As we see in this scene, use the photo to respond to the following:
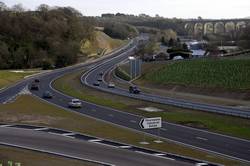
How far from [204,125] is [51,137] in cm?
1604

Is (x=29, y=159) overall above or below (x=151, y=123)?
below

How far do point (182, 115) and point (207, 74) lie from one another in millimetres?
39573

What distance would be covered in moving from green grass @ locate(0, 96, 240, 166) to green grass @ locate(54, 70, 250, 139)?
25.7 feet

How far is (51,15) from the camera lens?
6781 inches

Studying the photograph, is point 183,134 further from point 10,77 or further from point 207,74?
point 10,77

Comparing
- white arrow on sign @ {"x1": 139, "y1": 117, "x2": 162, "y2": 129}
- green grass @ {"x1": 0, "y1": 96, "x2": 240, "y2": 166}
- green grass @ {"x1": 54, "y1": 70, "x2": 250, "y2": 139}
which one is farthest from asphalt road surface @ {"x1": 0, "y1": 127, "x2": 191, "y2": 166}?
green grass @ {"x1": 54, "y1": 70, "x2": 250, "y2": 139}

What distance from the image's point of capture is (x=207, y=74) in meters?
100

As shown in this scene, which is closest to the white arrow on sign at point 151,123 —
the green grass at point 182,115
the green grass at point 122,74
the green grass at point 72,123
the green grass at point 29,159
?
the green grass at point 72,123

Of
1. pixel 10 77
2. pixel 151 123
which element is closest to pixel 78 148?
pixel 151 123

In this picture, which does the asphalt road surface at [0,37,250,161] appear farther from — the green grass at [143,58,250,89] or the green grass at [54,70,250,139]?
the green grass at [143,58,250,89]

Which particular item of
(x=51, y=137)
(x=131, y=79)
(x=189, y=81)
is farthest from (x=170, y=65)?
(x=51, y=137)

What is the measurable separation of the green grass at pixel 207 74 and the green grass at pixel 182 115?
1812cm

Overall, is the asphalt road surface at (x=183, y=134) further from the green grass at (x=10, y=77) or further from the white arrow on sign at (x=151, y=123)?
the green grass at (x=10, y=77)

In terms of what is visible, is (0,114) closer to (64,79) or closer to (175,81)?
(175,81)
